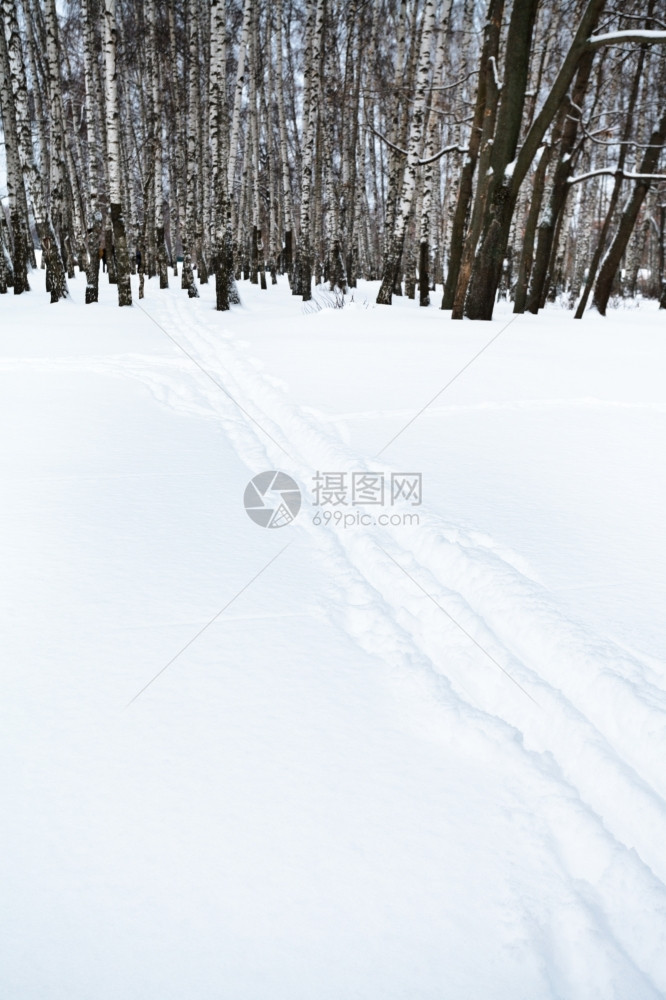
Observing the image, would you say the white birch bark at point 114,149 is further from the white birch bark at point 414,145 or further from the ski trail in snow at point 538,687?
the ski trail in snow at point 538,687

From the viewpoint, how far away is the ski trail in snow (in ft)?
4.91

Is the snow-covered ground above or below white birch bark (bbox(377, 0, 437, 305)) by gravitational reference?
below

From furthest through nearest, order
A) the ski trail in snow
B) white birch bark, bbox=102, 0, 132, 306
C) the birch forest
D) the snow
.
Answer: white birch bark, bbox=102, 0, 132, 306 < the birch forest < the snow < the ski trail in snow

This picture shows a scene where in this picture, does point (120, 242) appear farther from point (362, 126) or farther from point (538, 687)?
point (538, 687)

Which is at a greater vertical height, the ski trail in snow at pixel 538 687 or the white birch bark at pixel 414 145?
the white birch bark at pixel 414 145

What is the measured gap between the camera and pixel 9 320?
10539 mm

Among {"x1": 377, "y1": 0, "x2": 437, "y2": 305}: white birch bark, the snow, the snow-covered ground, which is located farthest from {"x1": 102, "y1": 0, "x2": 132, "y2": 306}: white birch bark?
the snow-covered ground

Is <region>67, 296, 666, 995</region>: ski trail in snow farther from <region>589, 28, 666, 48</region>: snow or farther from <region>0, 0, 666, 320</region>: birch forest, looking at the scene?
<region>0, 0, 666, 320</region>: birch forest

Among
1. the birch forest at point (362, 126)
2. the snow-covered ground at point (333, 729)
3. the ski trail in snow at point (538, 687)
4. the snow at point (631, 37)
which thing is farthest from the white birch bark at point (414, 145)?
the ski trail in snow at point (538, 687)

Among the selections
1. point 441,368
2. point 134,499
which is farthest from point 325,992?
point 441,368

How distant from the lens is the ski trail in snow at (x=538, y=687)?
1.50 meters

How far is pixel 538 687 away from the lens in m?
2.06

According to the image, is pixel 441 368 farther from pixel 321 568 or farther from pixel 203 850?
pixel 203 850

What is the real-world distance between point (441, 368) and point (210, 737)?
229 inches
